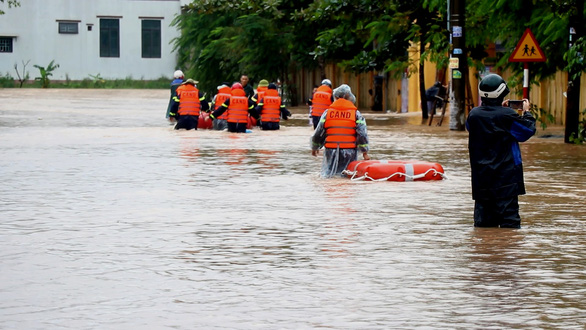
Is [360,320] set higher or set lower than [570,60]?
lower

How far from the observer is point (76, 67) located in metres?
82.5

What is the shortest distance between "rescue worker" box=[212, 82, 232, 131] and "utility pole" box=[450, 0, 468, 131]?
591 centimetres

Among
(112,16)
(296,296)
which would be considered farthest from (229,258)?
(112,16)

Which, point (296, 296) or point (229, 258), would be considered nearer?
point (296, 296)

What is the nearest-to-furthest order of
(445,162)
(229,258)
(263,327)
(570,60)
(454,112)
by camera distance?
1. (263,327)
2. (229,258)
3. (445,162)
4. (570,60)
5. (454,112)

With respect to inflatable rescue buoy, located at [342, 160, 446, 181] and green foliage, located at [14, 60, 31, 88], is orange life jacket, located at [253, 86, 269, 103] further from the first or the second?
green foliage, located at [14, 60, 31, 88]

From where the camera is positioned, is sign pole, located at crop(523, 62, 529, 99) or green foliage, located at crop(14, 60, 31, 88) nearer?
sign pole, located at crop(523, 62, 529, 99)

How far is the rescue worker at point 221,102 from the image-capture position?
104 feet

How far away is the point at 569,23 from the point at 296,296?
55.9 ft

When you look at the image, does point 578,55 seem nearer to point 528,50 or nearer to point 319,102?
point 528,50

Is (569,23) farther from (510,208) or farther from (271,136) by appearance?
(510,208)

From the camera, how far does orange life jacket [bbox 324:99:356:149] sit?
691 inches

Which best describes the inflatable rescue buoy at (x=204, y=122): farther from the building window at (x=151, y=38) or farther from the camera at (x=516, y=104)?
the building window at (x=151, y=38)

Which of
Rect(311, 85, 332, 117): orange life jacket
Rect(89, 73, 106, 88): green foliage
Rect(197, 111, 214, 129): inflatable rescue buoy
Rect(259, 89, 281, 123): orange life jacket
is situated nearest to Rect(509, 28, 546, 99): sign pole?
Rect(311, 85, 332, 117): orange life jacket
